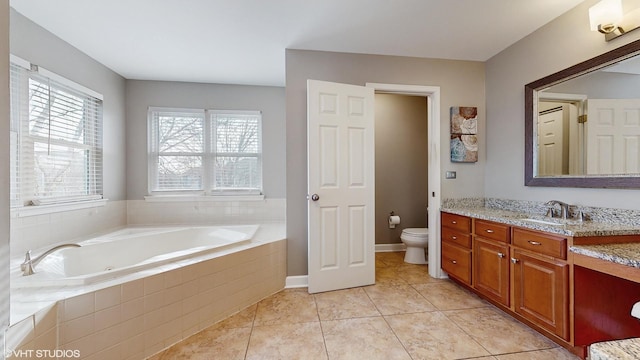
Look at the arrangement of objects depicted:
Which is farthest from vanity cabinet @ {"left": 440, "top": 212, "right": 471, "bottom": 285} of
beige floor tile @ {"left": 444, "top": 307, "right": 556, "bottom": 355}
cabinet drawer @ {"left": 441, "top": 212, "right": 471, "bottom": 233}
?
beige floor tile @ {"left": 444, "top": 307, "right": 556, "bottom": 355}

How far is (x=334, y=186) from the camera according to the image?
2.41m

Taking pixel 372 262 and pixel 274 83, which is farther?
pixel 274 83

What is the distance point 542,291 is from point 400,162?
2.30m

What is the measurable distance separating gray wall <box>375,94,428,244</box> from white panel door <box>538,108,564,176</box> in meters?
1.60

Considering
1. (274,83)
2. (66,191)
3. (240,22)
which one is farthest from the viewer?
(274,83)

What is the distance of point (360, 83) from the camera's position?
8.54ft

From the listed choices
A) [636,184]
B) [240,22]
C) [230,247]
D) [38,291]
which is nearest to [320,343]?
[230,247]

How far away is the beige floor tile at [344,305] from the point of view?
200 centimetres

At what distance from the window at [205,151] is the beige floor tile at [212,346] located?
1832mm

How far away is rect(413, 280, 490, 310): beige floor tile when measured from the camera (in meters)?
2.14

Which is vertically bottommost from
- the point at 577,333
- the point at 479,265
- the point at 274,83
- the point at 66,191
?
the point at 577,333

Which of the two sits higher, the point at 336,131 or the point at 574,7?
the point at 574,7

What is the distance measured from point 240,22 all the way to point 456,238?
107 inches

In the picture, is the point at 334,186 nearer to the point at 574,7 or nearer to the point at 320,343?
the point at 320,343
